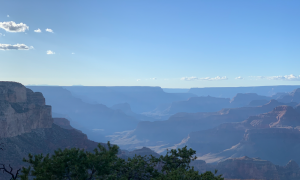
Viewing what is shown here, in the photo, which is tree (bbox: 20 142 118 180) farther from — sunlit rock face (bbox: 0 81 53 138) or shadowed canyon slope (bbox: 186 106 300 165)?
shadowed canyon slope (bbox: 186 106 300 165)

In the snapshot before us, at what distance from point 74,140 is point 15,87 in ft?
80.2

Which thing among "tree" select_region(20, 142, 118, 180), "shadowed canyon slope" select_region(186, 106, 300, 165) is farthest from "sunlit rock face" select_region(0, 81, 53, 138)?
"shadowed canyon slope" select_region(186, 106, 300, 165)

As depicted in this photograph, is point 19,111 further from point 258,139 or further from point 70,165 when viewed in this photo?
point 258,139

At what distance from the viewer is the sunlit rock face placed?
65.1 m

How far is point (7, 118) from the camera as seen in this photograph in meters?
64.8

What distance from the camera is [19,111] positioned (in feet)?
237

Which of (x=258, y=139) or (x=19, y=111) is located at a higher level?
(x=19, y=111)

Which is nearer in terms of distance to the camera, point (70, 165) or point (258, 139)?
point (70, 165)

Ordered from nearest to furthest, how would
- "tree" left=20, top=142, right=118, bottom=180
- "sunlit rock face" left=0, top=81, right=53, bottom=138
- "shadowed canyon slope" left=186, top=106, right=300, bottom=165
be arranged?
"tree" left=20, top=142, right=118, bottom=180
"sunlit rock face" left=0, top=81, right=53, bottom=138
"shadowed canyon slope" left=186, top=106, right=300, bottom=165

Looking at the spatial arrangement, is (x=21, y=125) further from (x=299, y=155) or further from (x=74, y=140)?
(x=299, y=155)

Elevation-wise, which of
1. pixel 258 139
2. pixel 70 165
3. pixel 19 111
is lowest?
pixel 258 139

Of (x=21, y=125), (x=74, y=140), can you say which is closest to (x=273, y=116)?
(x=74, y=140)

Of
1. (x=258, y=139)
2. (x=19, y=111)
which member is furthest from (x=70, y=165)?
(x=258, y=139)

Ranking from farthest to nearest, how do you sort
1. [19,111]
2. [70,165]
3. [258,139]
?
[258,139] → [19,111] → [70,165]
